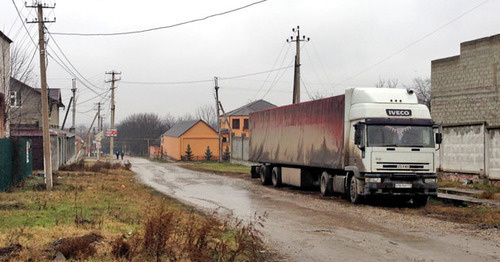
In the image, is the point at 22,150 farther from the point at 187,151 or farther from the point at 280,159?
the point at 187,151

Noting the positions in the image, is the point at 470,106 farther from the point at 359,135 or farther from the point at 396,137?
the point at 359,135

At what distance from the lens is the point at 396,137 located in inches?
688

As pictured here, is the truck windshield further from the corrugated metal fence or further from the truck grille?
the corrugated metal fence

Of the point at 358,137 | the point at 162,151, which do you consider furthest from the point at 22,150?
the point at 162,151

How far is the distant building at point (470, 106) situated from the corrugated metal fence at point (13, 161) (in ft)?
55.9

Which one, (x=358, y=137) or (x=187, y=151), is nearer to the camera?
(x=358, y=137)

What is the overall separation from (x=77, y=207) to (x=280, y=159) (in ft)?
40.9

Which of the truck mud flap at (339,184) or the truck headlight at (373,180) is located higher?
the truck headlight at (373,180)

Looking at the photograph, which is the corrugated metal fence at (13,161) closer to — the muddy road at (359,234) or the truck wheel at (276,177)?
the muddy road at (359,234)

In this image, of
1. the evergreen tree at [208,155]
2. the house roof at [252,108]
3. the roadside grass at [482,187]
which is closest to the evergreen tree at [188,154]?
the evergreen tree at [208,155]

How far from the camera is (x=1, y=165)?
18719 mm

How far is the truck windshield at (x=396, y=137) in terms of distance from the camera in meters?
17.4

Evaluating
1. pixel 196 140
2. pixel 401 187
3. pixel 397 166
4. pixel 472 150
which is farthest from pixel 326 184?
pixel 196 140

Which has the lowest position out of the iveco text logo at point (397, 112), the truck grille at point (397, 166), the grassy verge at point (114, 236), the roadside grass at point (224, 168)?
the roadside grass at point (224, 168)
